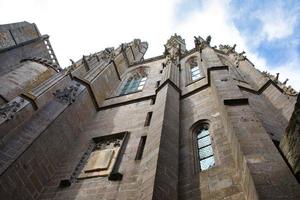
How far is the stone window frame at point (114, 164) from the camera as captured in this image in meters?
8.64

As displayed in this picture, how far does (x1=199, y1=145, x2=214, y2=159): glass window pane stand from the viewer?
28.4 feet

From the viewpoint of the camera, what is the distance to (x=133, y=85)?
1867cm

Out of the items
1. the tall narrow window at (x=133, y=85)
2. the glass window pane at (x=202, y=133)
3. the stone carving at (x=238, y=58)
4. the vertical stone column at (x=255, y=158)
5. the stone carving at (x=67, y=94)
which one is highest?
the stone carving at (x=238, y=58)

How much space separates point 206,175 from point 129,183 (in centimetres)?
201

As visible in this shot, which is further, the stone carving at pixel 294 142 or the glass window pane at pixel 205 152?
the glass window pane at pixel 205 152

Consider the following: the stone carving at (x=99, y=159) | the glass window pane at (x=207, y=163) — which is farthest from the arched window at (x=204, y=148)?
the stone carving at (x=99, y=159)

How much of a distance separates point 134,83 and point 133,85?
0.52 meters

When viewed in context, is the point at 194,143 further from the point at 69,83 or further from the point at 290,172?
the point at 69,83

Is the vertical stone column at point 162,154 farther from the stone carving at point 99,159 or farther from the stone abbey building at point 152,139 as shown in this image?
the stone carving at point 99,159

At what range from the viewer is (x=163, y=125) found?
934 cm

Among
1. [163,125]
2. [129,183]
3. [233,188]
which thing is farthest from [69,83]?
[233,188]

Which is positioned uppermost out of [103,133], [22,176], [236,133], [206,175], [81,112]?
[81,112]

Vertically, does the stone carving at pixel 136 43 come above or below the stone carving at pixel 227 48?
above

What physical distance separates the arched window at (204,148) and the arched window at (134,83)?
7379 mm
